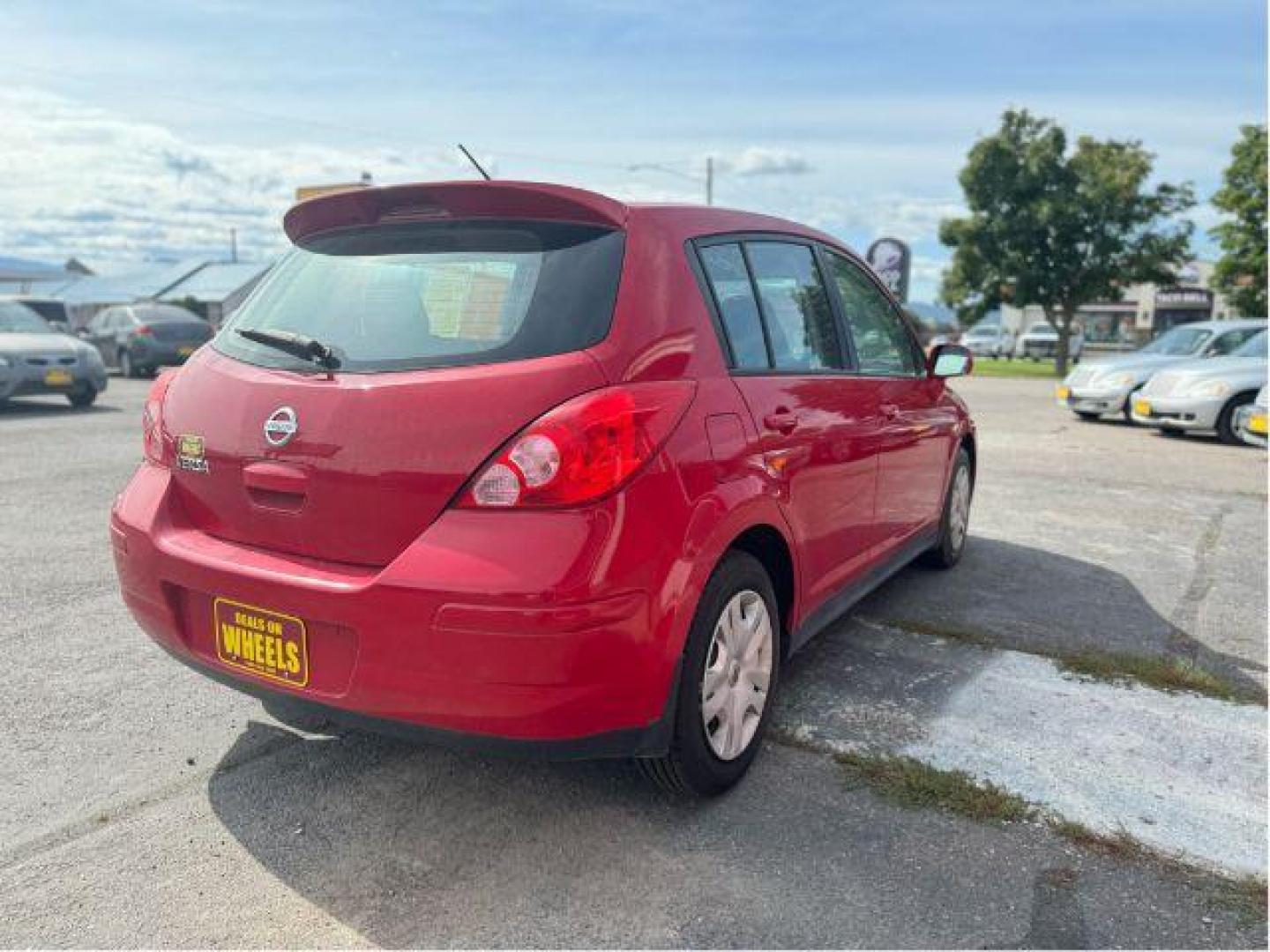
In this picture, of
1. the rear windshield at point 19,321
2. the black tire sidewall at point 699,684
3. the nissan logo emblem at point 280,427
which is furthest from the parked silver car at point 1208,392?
the rear windshield at point 19,321

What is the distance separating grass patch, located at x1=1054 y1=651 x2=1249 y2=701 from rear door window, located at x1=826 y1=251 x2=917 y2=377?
4.59 ft

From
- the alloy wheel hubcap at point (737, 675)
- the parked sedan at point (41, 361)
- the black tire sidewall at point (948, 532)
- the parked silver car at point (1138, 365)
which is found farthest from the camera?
the parked silver car at point (1138, 365)

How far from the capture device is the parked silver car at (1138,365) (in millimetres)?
12836

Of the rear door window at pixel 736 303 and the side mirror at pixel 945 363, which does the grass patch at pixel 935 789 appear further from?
the side mirror at pixel 945 363

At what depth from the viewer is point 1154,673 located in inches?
154

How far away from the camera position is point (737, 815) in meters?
2.78

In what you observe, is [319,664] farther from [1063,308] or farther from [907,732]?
[1063,308]

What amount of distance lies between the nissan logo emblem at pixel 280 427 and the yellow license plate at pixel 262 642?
43 cm

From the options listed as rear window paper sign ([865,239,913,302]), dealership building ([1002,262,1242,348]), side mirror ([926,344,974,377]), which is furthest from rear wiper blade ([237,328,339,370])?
dealership building ([1002,262,1242,348])

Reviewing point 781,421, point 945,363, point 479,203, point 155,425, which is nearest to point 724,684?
point 781,421

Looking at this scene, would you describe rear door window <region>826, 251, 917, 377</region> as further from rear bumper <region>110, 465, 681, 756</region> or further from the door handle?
rear bumper <region>110, 465, 681, 756</region>

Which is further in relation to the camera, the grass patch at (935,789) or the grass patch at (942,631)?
the grass patch at (942,631)

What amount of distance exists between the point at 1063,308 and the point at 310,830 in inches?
1246

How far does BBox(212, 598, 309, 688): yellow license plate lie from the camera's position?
2.50 metres
